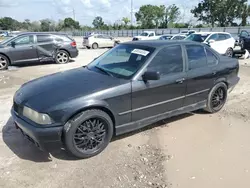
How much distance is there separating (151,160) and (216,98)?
2.43 meters

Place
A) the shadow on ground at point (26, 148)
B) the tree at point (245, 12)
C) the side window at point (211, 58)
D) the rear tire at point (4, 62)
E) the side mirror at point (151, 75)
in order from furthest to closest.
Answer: the tree at point (245, 12) → the rear tire at point (4, 62) → the side window at point (211, 58) → the side mirror at point (151, 75) → the shadow on ground at point (26, 148)

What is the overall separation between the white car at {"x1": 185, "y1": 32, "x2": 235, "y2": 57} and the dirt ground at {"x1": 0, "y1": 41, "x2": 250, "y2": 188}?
979 centimetres

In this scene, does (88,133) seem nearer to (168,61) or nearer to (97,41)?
(168,61)

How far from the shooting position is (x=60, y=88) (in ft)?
11.7

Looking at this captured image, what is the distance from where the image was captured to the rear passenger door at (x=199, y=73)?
4.53 m

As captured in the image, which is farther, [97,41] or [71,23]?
[71,23]

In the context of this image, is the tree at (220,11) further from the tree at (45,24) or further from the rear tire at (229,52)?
the tree at (45,24)

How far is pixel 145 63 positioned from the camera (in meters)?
3.95

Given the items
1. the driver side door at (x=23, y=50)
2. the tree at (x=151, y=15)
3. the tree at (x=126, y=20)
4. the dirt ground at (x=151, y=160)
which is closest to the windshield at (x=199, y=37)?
the driver side door at (x=23, y=50)

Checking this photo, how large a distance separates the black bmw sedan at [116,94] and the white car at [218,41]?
9284 mm

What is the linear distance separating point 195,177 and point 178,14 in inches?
3050

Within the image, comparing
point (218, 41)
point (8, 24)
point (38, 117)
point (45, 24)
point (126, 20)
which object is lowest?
point (38, 117)

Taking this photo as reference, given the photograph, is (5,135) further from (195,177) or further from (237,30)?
(237,30)

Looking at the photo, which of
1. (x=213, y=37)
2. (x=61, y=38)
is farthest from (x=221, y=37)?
(x=61, y=38)
